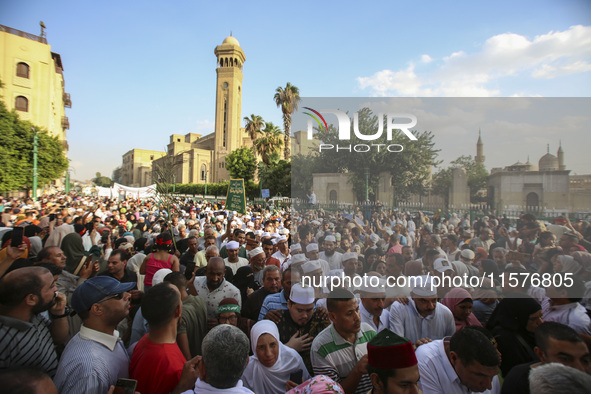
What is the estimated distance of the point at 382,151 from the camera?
10.2 feet

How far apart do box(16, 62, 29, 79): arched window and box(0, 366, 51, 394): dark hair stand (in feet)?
143

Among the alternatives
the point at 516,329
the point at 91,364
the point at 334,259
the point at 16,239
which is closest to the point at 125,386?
the point at 91,364

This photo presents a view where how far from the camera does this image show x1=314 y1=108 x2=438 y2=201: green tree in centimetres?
307

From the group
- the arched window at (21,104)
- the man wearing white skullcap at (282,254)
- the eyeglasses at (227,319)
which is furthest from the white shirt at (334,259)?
the arched window at (21,104)

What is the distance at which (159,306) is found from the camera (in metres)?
2.18

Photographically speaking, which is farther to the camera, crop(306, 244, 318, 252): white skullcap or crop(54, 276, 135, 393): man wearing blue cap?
crop(306, 244, 318, 252): white skullcap

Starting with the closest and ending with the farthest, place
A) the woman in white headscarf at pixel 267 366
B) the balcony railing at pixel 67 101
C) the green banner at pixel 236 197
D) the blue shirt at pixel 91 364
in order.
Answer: the blue shirt at pixel 91 364, the woman in white headscarf at pixel 267 366, the green banner at pixel 236 197, the balcony railing at pixel 67 101

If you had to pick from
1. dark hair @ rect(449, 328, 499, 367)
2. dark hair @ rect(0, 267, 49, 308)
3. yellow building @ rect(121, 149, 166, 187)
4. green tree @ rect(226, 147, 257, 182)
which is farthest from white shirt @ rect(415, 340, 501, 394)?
yellow building @ rect(121, 149, 166, 187)

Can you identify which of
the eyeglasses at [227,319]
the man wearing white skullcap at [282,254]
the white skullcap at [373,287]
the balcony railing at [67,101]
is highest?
the balcony railing at [67,101]

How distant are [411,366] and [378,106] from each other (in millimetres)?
2267

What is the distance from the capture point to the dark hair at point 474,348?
205 cm

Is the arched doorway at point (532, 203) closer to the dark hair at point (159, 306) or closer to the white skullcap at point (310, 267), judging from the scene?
the white skullcap at point (310, 267)

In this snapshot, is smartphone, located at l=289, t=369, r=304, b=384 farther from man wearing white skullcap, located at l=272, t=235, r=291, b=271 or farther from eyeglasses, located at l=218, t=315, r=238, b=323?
man wearing white skullcap, located at l=272, t=235, r=291, b=271

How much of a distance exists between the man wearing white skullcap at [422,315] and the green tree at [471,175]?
909 millimetres
